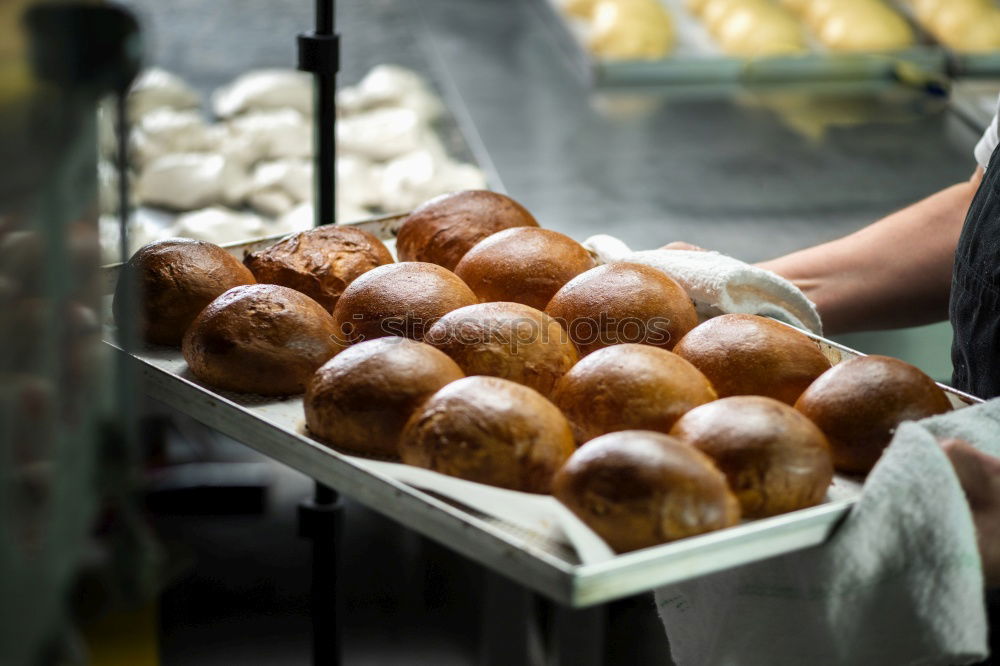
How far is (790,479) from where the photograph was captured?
34.4 inches

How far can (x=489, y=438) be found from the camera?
895 mm

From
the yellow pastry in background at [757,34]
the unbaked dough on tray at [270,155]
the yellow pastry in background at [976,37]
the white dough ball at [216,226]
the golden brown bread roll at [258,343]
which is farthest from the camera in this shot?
the yellow pastry in background at [757,34]

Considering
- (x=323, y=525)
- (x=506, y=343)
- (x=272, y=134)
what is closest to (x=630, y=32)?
(x=272, y=134)

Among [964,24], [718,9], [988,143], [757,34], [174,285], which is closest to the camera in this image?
[174,285]

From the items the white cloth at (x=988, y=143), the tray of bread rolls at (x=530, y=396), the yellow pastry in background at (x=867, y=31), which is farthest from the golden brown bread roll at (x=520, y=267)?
the yellow pastry in background at (x=867, y=31)

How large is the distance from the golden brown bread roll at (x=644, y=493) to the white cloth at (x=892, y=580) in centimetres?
11

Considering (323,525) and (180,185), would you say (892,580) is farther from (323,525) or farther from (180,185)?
(180,185)

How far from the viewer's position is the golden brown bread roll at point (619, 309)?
43.4 inches

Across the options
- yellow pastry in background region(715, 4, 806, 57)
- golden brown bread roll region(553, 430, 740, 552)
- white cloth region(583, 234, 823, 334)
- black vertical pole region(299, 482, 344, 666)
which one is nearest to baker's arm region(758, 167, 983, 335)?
white cloth region(583, 234, 823, 334)

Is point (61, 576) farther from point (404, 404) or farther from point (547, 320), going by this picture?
point (547, 320)

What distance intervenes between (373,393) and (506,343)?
5.7 inches

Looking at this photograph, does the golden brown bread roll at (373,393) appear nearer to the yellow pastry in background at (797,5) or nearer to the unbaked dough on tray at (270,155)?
the unbaked dough on tray at (270,155)

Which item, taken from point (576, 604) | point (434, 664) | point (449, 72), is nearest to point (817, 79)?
point (449, 72)

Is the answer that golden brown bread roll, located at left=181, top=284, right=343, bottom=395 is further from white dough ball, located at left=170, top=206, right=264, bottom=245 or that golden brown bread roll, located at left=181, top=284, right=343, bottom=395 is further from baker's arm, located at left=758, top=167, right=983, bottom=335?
white dough ball, located at left=170, top=206, right=264, bottom=245
